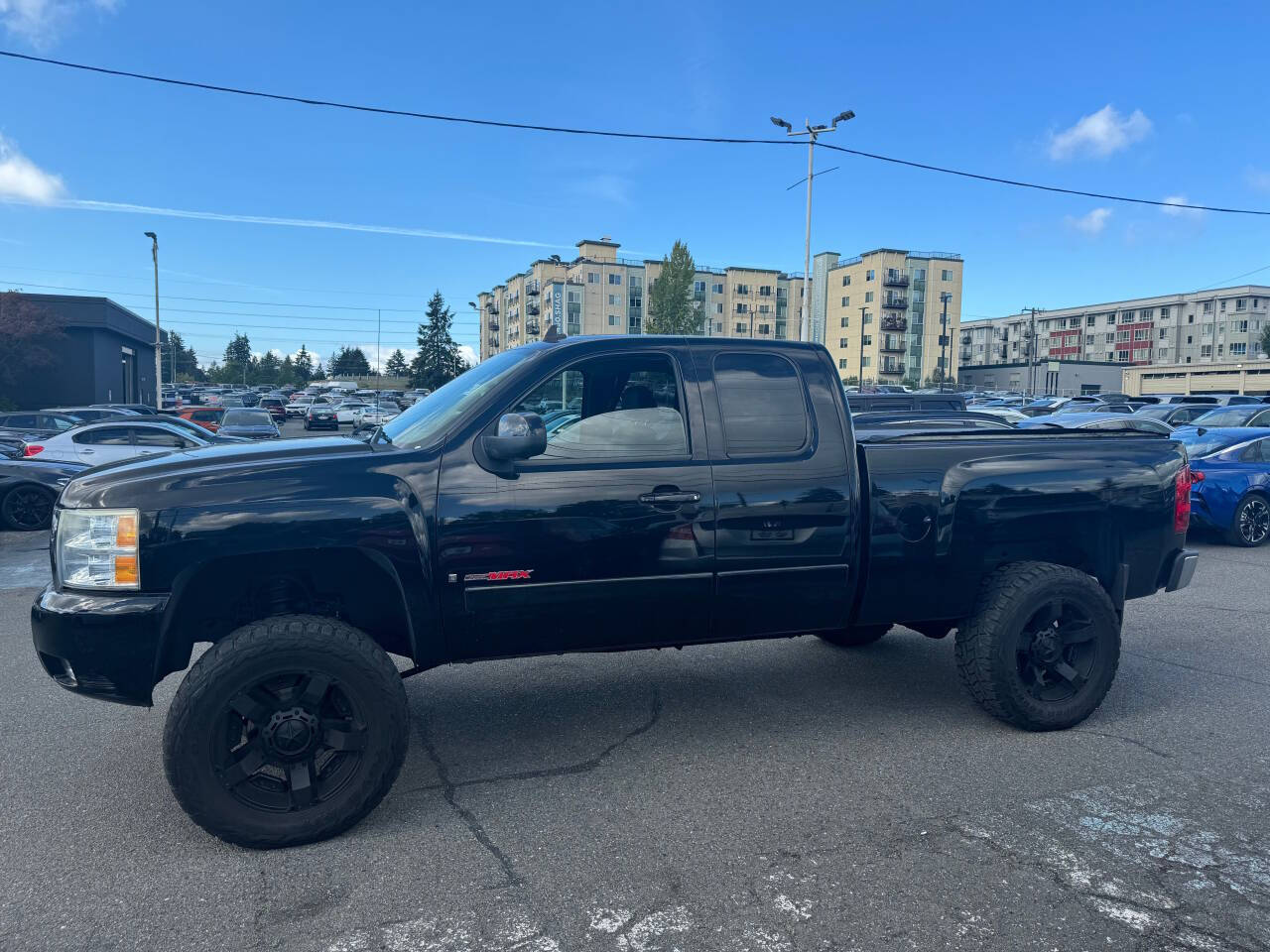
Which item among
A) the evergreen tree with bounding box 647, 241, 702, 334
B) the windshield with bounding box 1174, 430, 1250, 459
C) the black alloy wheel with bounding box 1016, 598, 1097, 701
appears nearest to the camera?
the black alloy wheel with bounding box 1016, 598, 1097, 701

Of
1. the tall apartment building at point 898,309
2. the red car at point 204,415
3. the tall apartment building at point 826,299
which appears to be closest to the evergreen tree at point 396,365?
the tall apartment building at point 826,299

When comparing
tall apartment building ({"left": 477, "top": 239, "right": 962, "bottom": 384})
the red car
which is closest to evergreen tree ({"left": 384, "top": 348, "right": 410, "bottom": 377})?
Answer: tall apartment building ({"left": 477, "top": 239, "right": 962, "bottom": 384})

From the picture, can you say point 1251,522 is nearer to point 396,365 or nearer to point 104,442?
point 104,442

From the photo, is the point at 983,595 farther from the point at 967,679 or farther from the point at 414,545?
the point at 414,545

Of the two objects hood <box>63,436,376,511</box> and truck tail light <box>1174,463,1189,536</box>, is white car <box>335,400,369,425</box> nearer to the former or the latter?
hood <box>63,436,376,511</box>

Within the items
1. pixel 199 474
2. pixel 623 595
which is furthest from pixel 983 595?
pixel 199 474

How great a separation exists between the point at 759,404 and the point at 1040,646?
1.90 metres

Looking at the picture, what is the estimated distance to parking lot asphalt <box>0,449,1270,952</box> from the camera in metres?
2.85

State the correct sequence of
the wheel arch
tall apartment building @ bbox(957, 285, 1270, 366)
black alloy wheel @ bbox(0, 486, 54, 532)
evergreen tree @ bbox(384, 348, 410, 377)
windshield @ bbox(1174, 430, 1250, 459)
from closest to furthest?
the wheel arch, windshield @ bbox(1174, 430, 1250, 459), black alloy wheel @ bbox(0, 486, 54, 532), tall apartment building @ bbox(957, 285, 1270, 366), evergreen tree @ bbox(384, 348, 410, 377)

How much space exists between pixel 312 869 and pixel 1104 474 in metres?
4.14

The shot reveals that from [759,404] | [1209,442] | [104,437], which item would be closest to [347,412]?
[104,437]

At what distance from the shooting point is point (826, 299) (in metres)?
97.5

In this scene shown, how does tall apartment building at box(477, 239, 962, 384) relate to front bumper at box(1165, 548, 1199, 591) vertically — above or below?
above

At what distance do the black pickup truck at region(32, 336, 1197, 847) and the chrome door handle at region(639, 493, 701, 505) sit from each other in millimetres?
14
